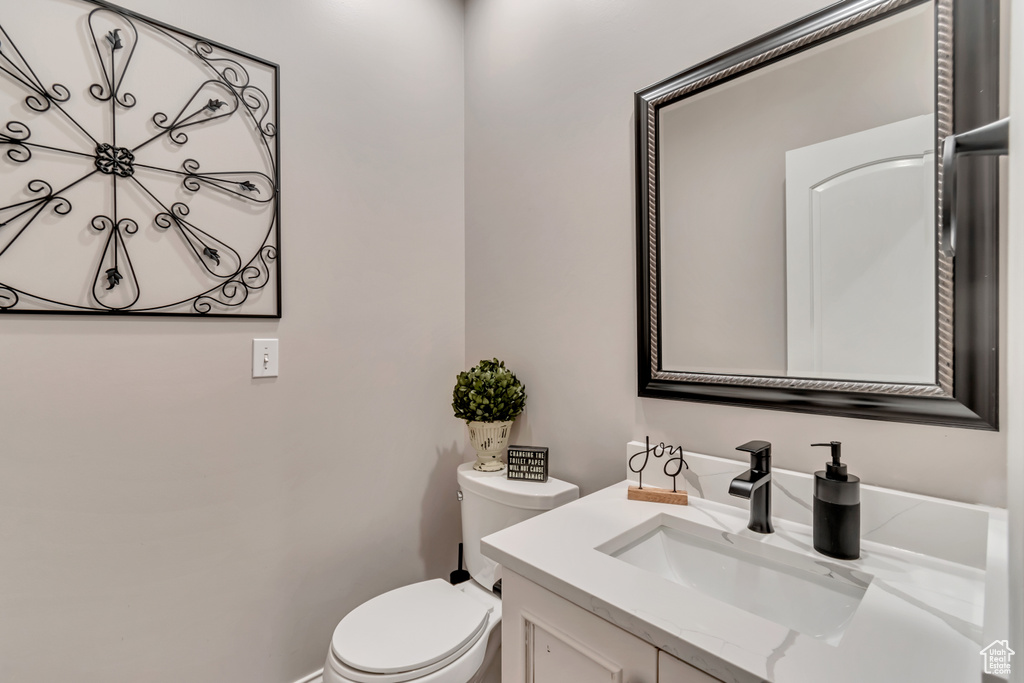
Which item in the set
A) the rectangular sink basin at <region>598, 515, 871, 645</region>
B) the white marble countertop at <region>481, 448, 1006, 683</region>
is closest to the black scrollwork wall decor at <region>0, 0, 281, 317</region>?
the white marble countertop at <region>481, 448, 1006, 683</region>

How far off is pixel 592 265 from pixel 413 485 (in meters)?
0.95

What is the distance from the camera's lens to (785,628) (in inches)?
24.6

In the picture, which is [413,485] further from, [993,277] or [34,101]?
[993,277]

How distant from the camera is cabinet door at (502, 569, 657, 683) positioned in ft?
2.22

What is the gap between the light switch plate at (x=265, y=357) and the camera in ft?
4.36

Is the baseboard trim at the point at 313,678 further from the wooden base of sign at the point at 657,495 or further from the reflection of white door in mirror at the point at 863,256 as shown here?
the reflection of white door in mirror at the point at 863,256

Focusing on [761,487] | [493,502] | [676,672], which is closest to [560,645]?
[676,672]

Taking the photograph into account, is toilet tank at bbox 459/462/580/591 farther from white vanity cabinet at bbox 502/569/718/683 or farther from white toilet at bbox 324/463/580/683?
white vanity cabinet at bbox 502/569/718/683

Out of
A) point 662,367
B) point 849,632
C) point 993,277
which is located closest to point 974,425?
point 993,277

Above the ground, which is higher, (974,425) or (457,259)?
(457,259)

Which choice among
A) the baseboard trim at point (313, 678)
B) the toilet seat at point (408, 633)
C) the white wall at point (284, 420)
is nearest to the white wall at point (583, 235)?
the white wall at point (284, 420)

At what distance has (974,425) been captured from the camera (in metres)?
0.80

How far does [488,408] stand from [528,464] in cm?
21

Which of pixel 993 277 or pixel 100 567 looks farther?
pixel 100 567
